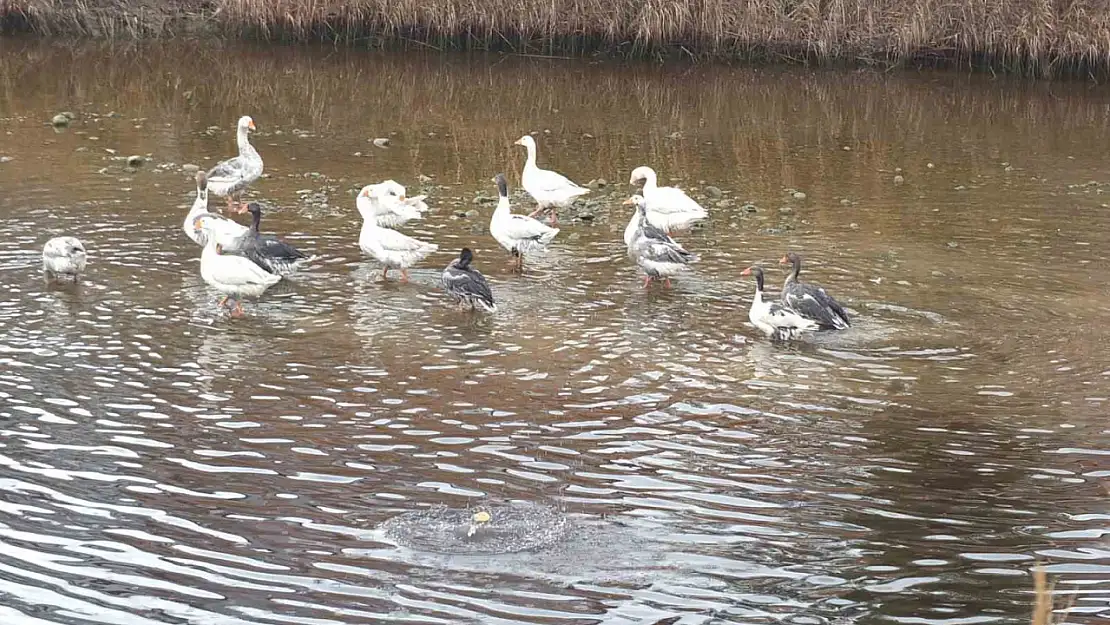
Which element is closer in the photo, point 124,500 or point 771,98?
point 124,500

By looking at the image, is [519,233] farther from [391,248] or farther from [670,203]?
[670,203]

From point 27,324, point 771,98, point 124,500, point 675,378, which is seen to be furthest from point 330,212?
point 771,98

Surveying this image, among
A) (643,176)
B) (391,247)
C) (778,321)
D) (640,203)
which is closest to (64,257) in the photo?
(391,247)

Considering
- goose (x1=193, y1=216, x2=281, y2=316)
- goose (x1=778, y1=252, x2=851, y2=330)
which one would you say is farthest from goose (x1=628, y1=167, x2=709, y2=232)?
goose (x1=193, y1=216, x2=281, y2=316)

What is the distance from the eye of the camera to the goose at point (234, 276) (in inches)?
524

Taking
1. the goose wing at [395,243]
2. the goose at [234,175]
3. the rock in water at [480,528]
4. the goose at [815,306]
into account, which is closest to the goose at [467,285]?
the goose wing at [395,243]

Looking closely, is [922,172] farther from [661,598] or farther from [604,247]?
[661,598]

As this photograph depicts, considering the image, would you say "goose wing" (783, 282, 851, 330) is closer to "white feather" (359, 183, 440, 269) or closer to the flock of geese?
the flock of geese

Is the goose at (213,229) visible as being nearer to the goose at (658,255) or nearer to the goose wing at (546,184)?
the goose wing at (546,184)

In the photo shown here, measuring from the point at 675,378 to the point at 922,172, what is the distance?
35.9ft

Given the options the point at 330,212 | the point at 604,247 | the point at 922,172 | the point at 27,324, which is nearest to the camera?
the point at 27,324

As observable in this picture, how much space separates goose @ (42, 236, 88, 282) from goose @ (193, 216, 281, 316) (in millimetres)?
1415

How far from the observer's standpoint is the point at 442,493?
29.9ft

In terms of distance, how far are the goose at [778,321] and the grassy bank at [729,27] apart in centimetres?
1816
